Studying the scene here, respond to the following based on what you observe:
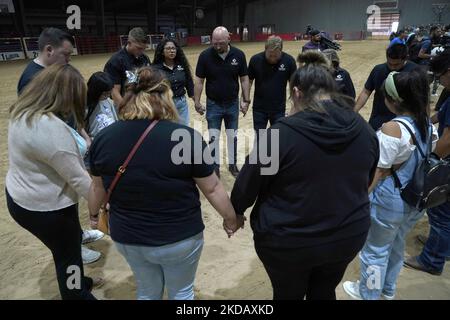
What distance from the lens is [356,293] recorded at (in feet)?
8.56

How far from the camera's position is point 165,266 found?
1787mm

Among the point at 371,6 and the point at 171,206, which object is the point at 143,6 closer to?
the point at 371,6

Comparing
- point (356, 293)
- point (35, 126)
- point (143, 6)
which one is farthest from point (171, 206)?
point (143, 6)

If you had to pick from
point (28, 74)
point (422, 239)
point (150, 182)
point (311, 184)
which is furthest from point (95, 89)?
point (422, 239)

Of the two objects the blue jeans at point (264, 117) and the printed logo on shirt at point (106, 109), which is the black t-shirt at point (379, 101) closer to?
the blue jeans at point (264, 117)

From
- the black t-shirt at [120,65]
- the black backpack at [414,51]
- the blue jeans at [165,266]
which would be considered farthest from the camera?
the black backpack at [414,51]

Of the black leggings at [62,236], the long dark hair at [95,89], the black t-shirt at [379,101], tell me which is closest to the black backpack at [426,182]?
the black t-shirt at [379,101]

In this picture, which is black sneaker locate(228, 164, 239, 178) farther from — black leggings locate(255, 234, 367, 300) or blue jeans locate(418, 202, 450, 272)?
black leggings locate(255, 234, 367, 300)

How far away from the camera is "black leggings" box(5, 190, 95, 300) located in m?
2.01

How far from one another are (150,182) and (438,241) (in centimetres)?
245

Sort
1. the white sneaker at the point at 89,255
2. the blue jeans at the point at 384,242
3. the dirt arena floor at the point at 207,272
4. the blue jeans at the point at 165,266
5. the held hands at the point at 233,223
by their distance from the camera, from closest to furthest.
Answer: the blue jeans at the point at 165,266, the held hands at the point at 233,223, the blue jeans at the point at 384,242, the dirt arena floor at the point at 207,272, the white sneaker at the point at 89,255

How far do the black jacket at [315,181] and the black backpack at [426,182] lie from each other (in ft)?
1.72

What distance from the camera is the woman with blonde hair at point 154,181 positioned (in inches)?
61.3

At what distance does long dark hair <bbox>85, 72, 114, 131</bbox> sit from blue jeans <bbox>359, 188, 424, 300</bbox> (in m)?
2.14
